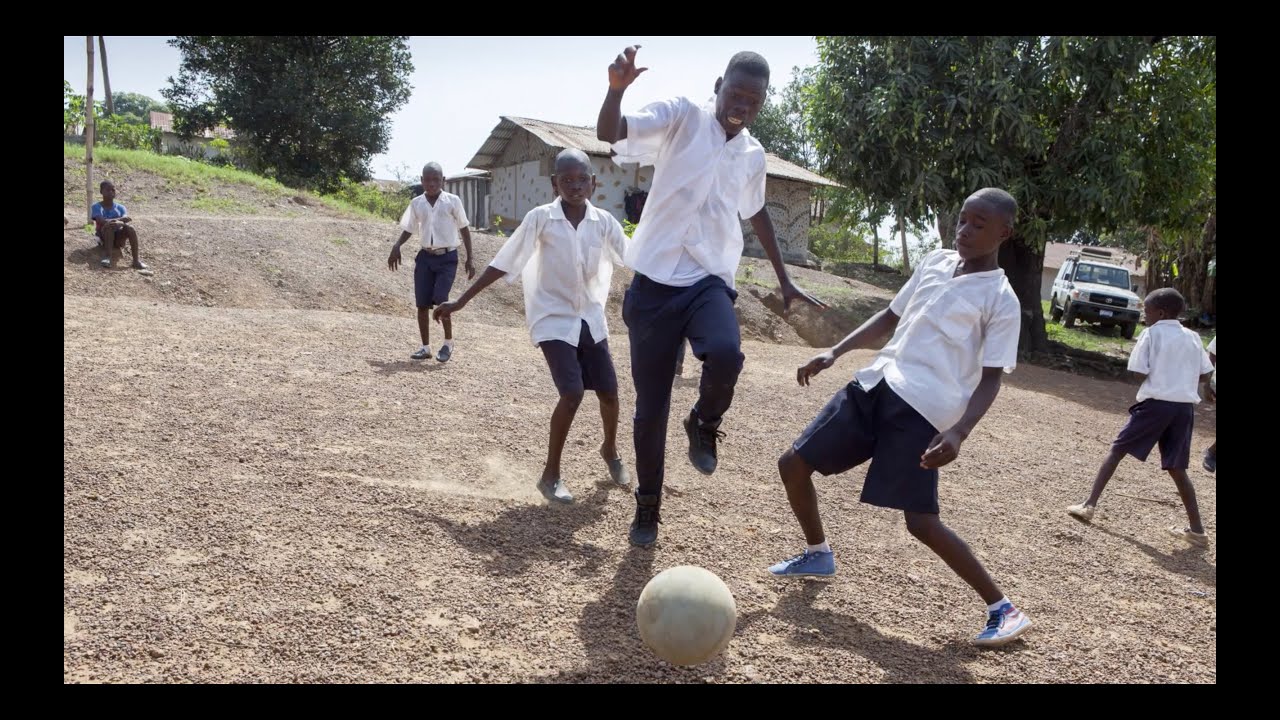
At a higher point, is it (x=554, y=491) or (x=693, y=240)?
(x=693, y=240)

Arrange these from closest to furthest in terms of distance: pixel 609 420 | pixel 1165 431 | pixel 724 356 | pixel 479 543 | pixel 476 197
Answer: pixel 724 356, pixel 479 543, pixel 609 420, pixel 1165 431, pixel 476 197

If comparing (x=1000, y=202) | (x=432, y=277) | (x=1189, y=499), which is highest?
(x=1000, y=202)

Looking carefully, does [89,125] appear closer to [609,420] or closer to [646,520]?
[609,420]

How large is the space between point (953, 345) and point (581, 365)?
7.52ft

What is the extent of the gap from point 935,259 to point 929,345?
468 millimetres

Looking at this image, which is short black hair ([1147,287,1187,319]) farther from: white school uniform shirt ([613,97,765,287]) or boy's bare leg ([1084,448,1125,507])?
white school uniform shirt ([613,97,765,287])

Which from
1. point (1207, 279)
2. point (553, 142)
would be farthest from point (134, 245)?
point (1207, 279)

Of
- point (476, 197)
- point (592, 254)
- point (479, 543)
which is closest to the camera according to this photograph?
point (479, 543)

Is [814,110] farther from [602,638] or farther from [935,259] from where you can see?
[602,638]

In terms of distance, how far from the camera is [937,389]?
11.0ft

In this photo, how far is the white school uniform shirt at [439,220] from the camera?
8.99 m

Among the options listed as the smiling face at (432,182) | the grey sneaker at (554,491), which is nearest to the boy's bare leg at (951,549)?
the grey sneaker at (554,491)

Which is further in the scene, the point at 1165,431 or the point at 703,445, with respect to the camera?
the point at 1165,431

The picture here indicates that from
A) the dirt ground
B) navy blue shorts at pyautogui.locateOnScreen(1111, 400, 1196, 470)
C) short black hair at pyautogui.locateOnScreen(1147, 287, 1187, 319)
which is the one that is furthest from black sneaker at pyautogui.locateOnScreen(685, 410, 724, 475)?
short black hair at pyautogui.locateOnScreen(1147, 287, 1187, 319)
